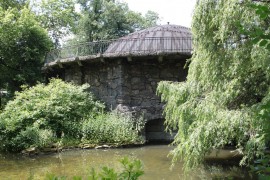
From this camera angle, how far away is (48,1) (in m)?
24.5

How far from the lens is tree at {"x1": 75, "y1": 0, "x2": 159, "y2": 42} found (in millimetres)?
24234

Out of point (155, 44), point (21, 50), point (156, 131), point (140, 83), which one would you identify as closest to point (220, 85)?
point (140, 83)

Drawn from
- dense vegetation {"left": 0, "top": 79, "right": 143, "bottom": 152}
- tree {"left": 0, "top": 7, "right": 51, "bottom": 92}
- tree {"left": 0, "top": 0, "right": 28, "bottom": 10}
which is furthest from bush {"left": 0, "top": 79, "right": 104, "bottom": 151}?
tree {"left": 0, "top": 0, "right": 28, "bottom": 10}

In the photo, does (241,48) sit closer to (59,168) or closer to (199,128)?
(199,128)

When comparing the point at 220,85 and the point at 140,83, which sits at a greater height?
the point at 140,83

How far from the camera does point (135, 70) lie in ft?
41.9

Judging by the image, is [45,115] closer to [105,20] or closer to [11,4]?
[105,20]

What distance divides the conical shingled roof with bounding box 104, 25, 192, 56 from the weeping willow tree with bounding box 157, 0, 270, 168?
230 inches

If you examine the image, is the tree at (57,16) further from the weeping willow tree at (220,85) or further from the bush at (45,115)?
the weeping willow tree at (220,85)

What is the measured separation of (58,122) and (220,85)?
274 inches

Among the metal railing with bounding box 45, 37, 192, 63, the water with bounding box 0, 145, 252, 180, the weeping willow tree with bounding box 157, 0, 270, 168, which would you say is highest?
the metal railing with bounding box 45, 37, 192, 63

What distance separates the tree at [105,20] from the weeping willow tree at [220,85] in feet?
60.0

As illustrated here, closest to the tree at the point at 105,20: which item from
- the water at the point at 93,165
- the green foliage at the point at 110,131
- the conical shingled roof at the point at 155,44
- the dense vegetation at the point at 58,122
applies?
the conical shingled roof at the point at 155,44

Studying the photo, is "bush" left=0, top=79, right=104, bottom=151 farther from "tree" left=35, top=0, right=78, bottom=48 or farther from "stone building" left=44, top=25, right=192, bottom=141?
"tree" left=35, top=0, right=78, bottom=48
